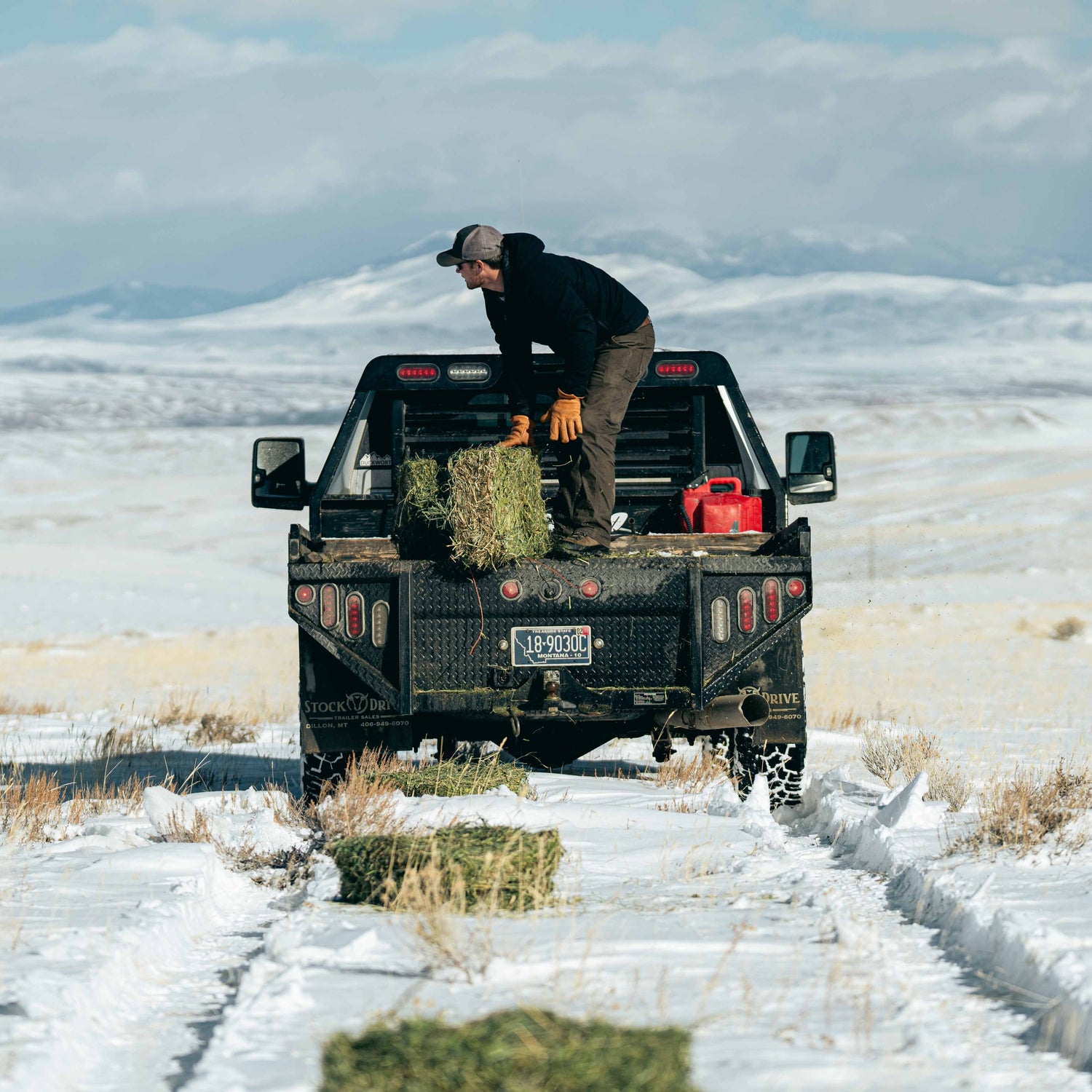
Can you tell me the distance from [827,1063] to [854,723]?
1082 cm

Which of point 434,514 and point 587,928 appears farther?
point 434,514

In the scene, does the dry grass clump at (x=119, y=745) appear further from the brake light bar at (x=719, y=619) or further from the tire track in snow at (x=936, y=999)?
the tire track in snow at (x=936, y=999)

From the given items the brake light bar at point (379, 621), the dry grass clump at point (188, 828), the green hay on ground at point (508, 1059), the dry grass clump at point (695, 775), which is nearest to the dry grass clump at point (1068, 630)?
the dry grass clump at point (695, 775)

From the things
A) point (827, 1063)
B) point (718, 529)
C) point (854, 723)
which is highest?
point (718, 529)

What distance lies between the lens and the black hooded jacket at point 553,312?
328 inches

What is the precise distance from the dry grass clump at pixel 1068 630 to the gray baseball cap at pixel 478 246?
1881 centimetres

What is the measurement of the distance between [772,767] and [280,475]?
11.2ft

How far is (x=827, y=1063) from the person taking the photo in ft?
12.2

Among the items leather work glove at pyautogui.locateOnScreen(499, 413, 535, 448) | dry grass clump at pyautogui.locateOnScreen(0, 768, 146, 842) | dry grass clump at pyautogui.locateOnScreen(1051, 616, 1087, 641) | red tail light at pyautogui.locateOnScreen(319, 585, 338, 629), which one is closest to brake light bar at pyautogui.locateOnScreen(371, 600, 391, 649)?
red tail light at pyautogui.locateOnScreen(319, 585, 338, 629)

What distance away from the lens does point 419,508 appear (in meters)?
8.03

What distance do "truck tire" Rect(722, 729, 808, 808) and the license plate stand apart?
43.3 inches

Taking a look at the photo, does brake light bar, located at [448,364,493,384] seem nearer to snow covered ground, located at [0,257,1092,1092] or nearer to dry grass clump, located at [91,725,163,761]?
snow covered ground, located at [0,257,1092,1092]

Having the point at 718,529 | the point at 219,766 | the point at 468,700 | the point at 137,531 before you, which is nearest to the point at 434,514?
the point at 468,700

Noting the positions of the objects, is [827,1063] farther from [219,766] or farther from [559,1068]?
[219,766]
